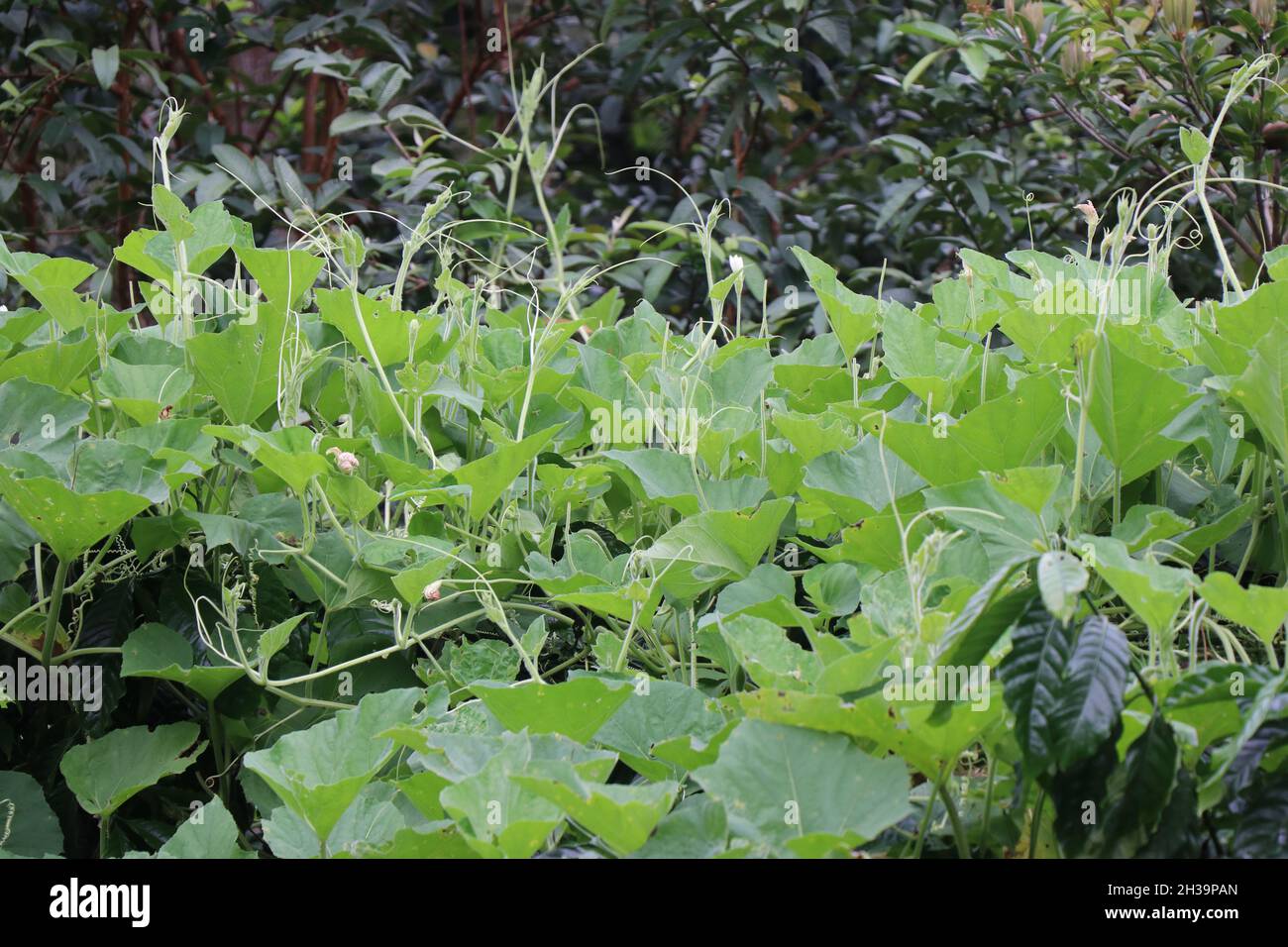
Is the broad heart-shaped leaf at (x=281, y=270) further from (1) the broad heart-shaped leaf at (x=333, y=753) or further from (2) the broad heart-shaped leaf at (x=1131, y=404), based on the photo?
(2) the broad heart-shaped leaf at (x=1131, y=404)

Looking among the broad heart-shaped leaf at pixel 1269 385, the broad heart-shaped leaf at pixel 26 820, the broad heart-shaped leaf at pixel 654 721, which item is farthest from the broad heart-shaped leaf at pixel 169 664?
the broad heart-shaped leaf at pixel 1269 385

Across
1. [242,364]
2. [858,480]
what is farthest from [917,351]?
Answer: [242,364]

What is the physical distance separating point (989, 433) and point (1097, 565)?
213mm

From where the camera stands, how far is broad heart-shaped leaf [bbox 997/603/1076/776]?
24.1 inches

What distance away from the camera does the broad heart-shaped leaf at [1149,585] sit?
25.1 inches

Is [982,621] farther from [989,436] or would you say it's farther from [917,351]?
[917,351]

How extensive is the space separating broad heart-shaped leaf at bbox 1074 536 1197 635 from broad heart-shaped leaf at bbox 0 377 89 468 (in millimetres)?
760

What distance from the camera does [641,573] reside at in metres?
0.92

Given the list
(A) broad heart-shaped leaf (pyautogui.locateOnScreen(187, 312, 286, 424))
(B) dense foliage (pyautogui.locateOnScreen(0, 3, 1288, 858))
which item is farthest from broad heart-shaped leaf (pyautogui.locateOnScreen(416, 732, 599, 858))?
(A) broad heart-shaped leaf (pyautogui.locateOnScreen(187, 312, 286, 424))

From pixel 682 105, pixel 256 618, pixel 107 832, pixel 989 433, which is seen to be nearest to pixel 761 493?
pixel 989 433

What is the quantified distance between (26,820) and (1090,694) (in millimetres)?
753

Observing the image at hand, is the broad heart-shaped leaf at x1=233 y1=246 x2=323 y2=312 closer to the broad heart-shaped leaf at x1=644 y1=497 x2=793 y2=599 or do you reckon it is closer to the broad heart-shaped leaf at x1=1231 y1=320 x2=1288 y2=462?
the broad heart-shaped leaf at x1=644 y1=497 x2=793 y2=599

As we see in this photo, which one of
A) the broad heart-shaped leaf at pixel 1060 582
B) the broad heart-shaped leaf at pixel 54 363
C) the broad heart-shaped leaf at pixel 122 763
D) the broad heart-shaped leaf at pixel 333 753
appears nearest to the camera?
the broad heart-shaped leaf at pixel 1060 582

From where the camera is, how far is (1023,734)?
24.3 inches
